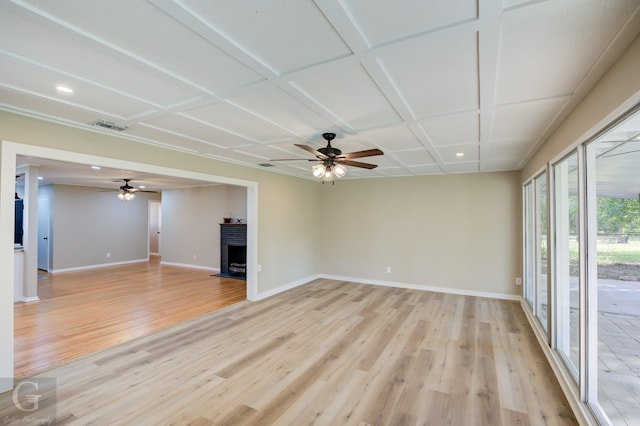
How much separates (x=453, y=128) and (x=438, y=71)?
1.36m

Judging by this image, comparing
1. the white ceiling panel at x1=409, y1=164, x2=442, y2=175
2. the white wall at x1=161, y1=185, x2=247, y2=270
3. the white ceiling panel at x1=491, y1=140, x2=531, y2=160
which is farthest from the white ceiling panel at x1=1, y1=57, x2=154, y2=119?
the white wall at x1=161, y1=185, x2=247, y2=270

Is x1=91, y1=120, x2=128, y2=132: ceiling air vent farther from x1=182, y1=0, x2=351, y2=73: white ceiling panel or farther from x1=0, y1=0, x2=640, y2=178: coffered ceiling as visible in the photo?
x1=182, y1=0, x2=351, y2=73: white ceiling panel

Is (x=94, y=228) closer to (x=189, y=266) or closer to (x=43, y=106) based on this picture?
(x=189, y=266)

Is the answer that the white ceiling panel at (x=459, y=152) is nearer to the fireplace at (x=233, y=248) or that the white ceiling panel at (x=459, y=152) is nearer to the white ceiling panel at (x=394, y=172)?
the white ceiling panel at (x=394, y=172)

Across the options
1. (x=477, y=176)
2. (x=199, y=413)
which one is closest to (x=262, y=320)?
(x=199, y=413)

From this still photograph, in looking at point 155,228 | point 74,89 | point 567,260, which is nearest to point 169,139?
point 74,89

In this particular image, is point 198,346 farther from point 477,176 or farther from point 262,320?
point 477,176

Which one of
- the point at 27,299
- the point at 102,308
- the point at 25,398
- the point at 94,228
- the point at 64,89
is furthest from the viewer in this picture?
the point at 94,228

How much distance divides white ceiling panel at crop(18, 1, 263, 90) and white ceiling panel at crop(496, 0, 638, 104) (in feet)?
4.95

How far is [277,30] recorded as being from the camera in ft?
4.83

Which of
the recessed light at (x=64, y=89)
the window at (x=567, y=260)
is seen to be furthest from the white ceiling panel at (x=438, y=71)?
the recessed light at (x=64, y=89)

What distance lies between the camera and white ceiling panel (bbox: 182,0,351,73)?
4.28 ft

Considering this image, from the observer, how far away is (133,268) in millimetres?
8641

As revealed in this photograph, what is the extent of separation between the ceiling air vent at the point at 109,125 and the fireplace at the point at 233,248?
15.5ft
